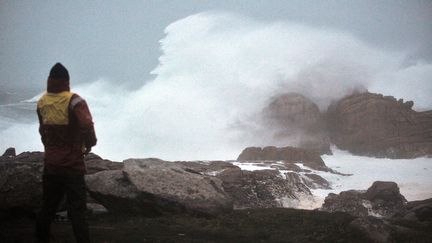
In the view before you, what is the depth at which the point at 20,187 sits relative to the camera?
8.91 m

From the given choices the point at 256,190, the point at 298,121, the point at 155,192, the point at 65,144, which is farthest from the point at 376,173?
the point at 65,144

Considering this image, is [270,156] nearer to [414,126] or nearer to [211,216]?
[414,126]

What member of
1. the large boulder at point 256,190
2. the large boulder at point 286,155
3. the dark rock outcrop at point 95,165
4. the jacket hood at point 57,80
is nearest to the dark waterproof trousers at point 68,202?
the jacket hood at point 57,80

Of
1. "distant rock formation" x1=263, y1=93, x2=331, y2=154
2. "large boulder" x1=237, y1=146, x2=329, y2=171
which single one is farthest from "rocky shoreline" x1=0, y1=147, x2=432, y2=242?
"distant rock formation" x1=263, y1=93, x2=331, y2=154

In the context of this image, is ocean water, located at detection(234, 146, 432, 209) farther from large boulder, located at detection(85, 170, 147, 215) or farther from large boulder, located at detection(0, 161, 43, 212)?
large boulder, located at detection(0, 161, 43, 212)

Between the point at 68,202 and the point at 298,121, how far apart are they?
79958 mm

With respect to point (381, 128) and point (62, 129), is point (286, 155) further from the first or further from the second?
point (62, 129)

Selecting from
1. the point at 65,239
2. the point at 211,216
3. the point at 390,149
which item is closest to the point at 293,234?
the point at 211,216

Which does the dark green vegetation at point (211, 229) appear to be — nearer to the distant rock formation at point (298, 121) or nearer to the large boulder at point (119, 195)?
the large boulder at point (119, 195)

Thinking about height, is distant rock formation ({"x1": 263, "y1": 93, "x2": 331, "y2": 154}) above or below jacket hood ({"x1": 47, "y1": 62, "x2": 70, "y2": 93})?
above

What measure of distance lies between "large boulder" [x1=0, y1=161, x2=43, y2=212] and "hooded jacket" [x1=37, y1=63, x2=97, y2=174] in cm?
342

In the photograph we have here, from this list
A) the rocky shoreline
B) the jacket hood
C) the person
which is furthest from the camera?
the rocky shoreline

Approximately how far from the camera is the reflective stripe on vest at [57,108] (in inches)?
230

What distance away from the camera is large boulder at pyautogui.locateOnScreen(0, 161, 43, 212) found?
28.6 feet
